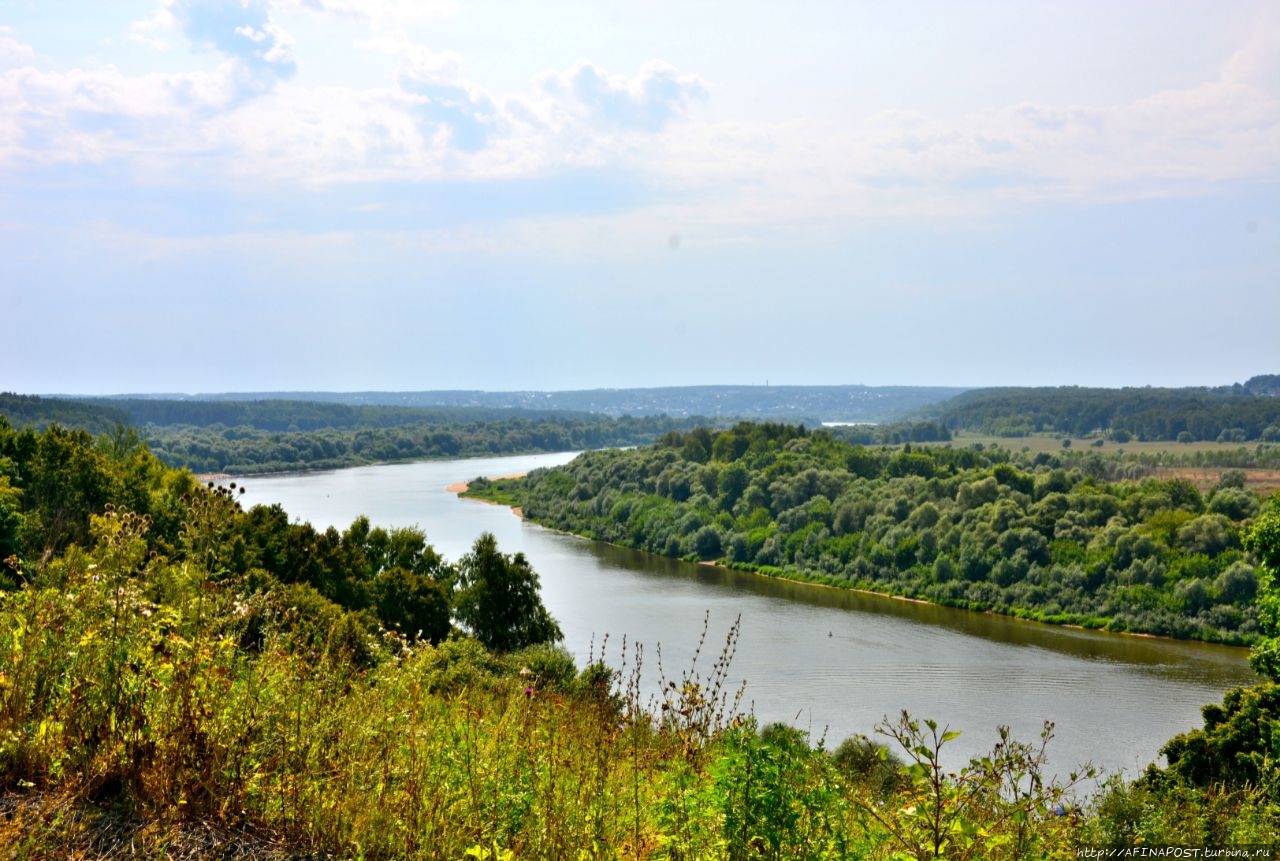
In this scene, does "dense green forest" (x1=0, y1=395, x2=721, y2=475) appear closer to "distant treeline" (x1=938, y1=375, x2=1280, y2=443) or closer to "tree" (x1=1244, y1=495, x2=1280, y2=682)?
"distant treeline" (x1=938, y1=375, x2=1280, y2=443)

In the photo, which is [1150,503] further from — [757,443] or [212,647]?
[212,647]

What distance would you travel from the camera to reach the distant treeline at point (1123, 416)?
114 metres

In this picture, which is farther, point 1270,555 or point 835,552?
point 835,552

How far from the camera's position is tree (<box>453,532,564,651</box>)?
971 inches

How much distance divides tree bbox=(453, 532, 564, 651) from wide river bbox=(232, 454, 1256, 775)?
5.57ft

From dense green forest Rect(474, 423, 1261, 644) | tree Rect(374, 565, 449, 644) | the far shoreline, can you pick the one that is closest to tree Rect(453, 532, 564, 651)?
tree Rect(374, 565, 449, 644)

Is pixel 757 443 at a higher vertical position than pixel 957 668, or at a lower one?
higher

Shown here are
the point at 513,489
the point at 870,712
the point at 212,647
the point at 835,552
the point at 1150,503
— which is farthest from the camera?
the point at 513,489

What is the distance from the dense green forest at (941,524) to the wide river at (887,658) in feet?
8.50

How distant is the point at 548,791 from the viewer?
10.0ft

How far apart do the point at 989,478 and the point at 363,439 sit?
92.2 m

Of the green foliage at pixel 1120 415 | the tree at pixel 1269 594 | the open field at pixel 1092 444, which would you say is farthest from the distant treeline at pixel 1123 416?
the tree at pixel 1269 594

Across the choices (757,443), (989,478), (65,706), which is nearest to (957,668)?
(989,478)

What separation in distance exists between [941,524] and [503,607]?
30654 mm
